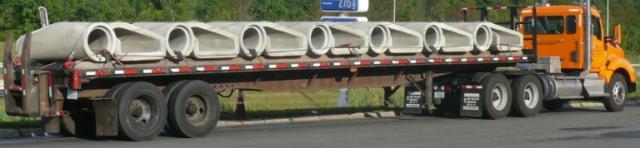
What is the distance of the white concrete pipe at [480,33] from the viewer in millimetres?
20578

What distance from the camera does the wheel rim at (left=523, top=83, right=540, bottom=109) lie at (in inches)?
848

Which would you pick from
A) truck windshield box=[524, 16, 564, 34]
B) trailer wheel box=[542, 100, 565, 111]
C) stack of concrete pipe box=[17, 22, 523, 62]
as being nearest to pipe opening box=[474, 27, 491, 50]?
stack of concrete pipe box=[17, 22, 523, 62]

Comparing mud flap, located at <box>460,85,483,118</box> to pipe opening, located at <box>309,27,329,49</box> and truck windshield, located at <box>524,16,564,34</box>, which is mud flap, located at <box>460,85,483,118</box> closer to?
truck windshield, located at <box>524,16,564,34</box>

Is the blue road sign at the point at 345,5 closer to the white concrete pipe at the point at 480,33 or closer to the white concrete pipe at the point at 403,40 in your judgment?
the white concrete pipe at the point at 480,33

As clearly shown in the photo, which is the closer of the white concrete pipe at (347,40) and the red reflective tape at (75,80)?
the red reflective tape at (75,80)

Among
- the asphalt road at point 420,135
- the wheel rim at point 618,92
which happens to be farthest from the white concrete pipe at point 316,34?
the wheel rim at point 618,92

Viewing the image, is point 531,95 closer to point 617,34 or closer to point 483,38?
point 483,38

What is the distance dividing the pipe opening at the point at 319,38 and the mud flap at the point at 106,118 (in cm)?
391

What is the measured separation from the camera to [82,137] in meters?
15.9

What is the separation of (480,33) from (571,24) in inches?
114

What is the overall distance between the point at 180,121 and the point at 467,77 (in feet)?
23.5

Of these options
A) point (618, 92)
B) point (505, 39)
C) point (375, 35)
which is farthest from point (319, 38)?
point (618, 92)

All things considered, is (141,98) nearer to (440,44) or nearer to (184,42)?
(184,42)

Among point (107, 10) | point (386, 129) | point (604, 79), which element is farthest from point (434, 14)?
point (386, 129)
